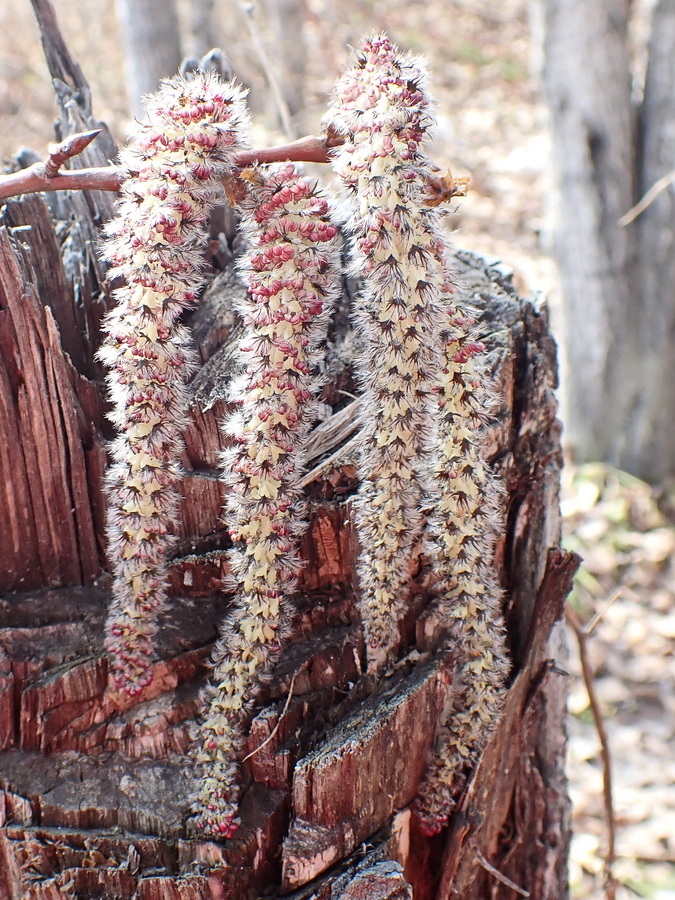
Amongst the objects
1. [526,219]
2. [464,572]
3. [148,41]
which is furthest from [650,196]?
[526,219]

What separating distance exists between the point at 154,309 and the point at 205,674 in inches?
30.3

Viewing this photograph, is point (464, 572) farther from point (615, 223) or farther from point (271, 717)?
point (615, 223)

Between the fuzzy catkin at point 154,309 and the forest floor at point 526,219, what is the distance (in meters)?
0.19

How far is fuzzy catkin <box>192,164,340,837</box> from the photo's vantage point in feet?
4.33

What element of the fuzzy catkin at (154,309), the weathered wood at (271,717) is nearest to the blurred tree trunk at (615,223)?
the weathered wood at (271,717)

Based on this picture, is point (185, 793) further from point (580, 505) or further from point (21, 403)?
point (580, 505)

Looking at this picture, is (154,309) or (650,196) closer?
(154,309)

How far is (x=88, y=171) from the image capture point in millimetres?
1478

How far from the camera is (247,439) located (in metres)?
1.38

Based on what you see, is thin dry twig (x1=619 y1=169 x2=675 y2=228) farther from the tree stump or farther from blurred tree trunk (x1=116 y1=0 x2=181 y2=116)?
blurred tree trunk (x1=116 y1=0 x2=181 y2=116)

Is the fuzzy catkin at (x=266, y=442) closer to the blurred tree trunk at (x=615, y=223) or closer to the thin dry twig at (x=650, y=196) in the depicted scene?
the thin dry twig at (x=650, y=196)

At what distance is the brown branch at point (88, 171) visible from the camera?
1.32 meters

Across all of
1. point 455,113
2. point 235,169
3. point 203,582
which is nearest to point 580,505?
point 203,582

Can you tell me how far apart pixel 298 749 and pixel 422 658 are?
0.32 metres
